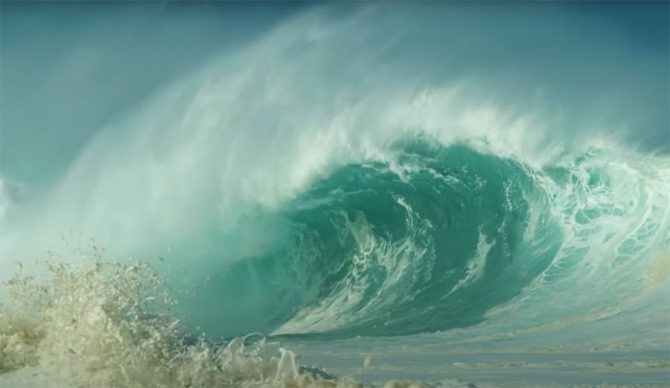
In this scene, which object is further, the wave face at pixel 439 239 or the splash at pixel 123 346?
the wave face at pixel 439 239

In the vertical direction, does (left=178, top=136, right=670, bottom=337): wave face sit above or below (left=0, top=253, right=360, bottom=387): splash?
above

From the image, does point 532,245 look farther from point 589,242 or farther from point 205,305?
point 205,305

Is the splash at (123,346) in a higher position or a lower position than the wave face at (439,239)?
lower

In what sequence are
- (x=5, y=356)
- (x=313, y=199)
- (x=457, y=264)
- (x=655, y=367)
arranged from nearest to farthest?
1. (x=5, y=356)
2. (x=655, y=367)
3. (x=457, y=264)
4. (x=313, y=199)

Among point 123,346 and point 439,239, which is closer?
point 123,346

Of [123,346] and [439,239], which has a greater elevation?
[439,239]

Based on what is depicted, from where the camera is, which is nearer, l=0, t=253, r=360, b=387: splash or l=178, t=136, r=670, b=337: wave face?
l=0, t=253, r=360, b=387: splash

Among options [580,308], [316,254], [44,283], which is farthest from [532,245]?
[44,283]

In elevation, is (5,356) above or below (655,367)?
above
